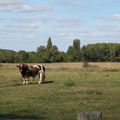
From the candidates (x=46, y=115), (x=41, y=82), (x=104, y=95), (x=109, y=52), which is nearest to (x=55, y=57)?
(x=109, y=52)

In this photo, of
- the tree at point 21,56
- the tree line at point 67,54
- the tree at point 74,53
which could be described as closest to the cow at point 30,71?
the tree line at point 67,54

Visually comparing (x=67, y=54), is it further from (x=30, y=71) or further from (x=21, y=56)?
(x=30, y=71)

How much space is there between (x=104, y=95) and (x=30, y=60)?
83307 mm

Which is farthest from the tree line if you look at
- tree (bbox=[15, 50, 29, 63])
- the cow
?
the cow

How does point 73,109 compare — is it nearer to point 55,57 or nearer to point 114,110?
point 114,110

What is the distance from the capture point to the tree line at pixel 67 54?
10997 cm

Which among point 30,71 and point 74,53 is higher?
point 74,53

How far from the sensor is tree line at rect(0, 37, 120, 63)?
361ft

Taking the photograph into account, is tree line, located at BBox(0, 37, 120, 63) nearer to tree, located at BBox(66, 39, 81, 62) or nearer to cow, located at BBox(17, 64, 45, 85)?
tree, located at BBox(66, 39, 81, 62)

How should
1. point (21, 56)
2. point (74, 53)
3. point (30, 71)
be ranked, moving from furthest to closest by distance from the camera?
point (74, 53) < point (21, 56) < point (30, 71)

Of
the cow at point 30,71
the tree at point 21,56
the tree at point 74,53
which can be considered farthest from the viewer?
the tree at point 74,53

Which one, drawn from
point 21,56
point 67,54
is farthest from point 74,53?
point 21,56

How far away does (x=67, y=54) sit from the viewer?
11931 cm

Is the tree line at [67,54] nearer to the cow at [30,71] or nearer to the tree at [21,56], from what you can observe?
the tree at [21,56]
